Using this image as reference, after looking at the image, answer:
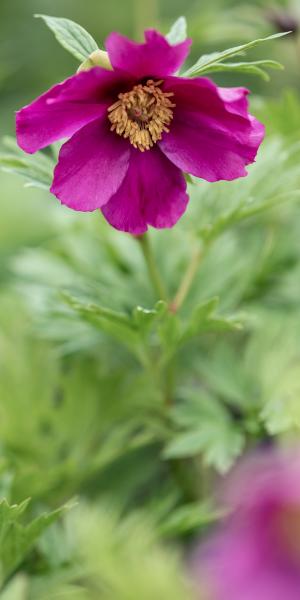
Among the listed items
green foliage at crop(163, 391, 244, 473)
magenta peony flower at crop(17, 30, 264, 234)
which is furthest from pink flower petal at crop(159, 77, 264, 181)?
green foliage at crop(163, 391, 244, 473)

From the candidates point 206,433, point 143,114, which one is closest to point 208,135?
point 143,114

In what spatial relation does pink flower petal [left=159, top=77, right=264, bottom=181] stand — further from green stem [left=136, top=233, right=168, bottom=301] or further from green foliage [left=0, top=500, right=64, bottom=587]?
green foliage [left=0, top=500, right=64, bottom=587]

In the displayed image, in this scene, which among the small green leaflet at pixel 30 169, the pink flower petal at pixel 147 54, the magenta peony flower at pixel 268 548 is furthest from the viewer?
the small green leaflet at pixel 30 169

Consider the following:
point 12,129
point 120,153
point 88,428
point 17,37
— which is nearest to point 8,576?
point 88,428

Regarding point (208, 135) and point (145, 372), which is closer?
point (208, 135)

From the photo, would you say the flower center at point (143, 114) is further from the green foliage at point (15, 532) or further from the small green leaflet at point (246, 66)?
the green foliage at point (15, 532)

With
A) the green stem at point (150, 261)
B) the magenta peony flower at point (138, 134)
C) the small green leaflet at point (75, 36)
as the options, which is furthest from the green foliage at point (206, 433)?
the small green leaflet at point (75, 36)

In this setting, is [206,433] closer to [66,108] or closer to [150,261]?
[150,261]
